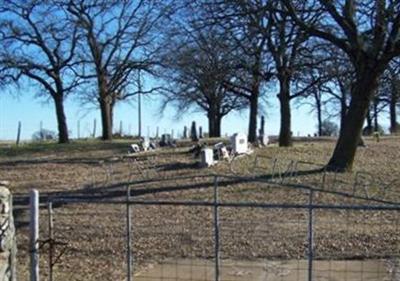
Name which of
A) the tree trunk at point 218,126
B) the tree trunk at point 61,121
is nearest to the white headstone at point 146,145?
the tree trunk at point 61,121

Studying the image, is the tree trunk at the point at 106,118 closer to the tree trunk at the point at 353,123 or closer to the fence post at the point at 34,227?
the tree trunk at the point at 353,123

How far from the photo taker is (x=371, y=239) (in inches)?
491

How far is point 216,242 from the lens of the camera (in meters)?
7.77

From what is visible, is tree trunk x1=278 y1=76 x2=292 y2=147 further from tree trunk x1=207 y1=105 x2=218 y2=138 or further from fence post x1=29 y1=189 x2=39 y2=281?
tree trunk x1=207 y1=105 x2=218 y2=138

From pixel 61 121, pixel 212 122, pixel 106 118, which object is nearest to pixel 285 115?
pixel 106 118

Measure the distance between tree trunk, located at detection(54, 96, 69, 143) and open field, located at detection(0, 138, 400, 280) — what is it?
51.9 ft

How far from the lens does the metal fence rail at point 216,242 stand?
9.91m

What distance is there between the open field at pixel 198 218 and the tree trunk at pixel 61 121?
15.8 meters

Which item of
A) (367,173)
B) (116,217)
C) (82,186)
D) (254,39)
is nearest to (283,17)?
(254,39)

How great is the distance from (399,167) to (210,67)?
33.9ft

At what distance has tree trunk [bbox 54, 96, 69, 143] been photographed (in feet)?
141

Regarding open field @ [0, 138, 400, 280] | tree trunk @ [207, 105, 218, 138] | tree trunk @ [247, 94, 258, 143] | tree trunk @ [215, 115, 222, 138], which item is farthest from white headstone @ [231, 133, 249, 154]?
tree trunk @ [215, 115, 222, 138]

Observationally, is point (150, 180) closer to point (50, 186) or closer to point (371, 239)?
point (50, 186)

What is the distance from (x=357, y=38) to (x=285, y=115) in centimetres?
1190
